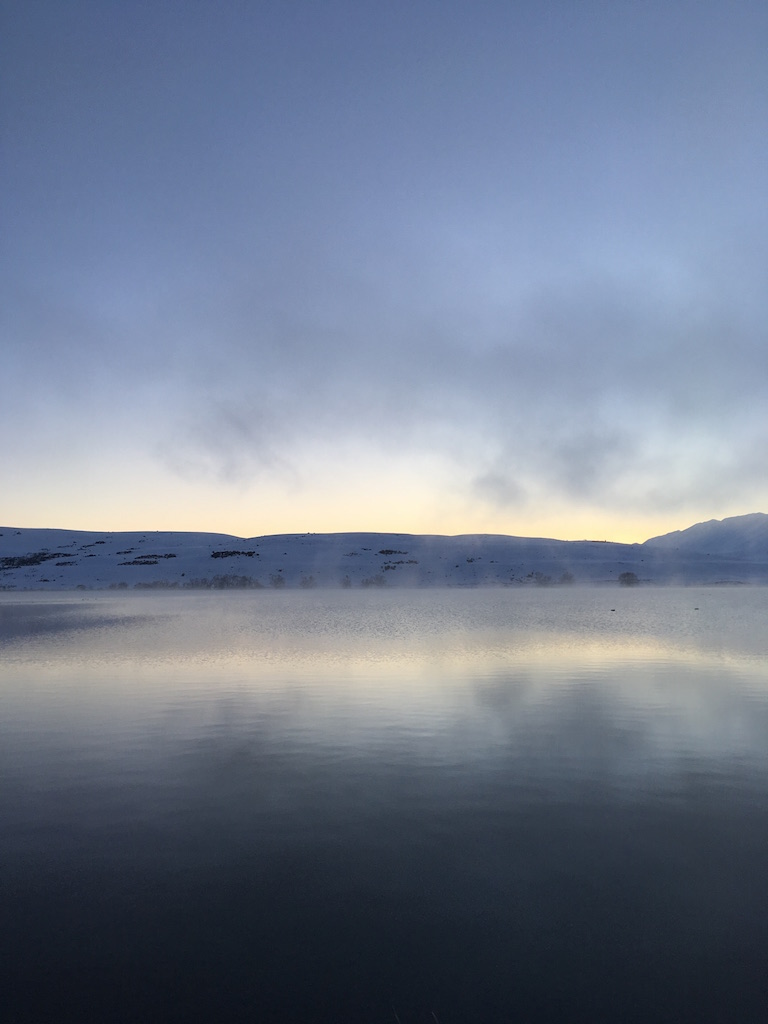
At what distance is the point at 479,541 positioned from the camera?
14100 cm

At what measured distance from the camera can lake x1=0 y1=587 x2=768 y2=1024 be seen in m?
5.64

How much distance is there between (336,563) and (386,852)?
335 feet

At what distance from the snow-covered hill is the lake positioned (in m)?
80.9

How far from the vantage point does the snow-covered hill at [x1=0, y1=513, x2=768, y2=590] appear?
9762cm

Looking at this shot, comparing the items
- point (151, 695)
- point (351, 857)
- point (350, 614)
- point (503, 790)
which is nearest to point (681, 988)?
point (351, 857)

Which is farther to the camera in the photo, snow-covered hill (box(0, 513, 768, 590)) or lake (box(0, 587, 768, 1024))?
snow-covered hill (box(0, 513, 768, 590))

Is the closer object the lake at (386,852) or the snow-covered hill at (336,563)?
the lake at (386,852)

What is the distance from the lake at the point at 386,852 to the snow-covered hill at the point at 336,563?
80.9 m

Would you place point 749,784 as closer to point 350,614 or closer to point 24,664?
point 24,664

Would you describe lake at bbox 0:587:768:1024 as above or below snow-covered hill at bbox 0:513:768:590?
below

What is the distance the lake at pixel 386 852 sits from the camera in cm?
564

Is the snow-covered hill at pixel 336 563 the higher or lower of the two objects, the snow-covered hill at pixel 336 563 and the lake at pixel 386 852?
the higher

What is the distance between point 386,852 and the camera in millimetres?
8039

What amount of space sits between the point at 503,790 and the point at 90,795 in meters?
A: 6.67
